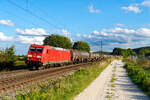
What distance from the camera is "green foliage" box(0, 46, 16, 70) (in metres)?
22.8

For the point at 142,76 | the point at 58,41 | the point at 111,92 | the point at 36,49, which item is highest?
the point at 58,41

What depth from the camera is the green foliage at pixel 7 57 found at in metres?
22.8

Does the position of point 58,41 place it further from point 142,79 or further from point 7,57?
point 142,79

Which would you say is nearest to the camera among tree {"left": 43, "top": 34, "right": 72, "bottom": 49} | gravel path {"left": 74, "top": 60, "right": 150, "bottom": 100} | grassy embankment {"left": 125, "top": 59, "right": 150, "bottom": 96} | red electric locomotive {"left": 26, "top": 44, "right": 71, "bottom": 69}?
gravel path {"left": 74, "top": 60, "right": 150, "bottom": 100}

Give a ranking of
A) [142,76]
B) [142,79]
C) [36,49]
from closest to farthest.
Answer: [142,79], [142,76], [36,49]

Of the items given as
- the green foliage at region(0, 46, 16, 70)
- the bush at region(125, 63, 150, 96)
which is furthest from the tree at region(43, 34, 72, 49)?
the bush at region(125, 63, 150, 96)

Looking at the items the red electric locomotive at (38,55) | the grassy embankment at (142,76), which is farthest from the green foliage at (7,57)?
the grassy embankment at (142,76)

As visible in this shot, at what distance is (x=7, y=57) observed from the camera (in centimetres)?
2322

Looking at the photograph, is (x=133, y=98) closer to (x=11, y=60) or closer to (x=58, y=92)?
(x=58, y=92)

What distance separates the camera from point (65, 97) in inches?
329

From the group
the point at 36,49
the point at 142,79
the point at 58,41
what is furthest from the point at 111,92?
the point at 58,41

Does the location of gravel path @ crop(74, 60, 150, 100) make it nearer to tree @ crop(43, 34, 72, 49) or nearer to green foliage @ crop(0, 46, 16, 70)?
green foliage @ crop(0, 46, 16, 70)

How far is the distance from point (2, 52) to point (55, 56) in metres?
7.43

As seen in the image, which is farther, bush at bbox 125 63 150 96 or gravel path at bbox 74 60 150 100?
bush at bbox 125 63 150 96
